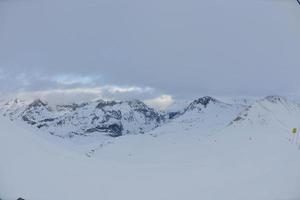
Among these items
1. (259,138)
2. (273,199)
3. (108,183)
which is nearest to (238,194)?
(273,199)

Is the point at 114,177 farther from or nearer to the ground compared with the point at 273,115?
nearer to the ground

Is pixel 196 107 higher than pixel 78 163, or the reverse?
pixel 196 107

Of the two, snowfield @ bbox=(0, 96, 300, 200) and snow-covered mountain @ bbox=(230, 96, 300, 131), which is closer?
snowfield @ bbox=(0, 96, 300, 200)

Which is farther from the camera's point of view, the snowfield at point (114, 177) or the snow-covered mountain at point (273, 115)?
the snow-covered mountain at point (273, 115)

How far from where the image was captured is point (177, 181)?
15820 mm

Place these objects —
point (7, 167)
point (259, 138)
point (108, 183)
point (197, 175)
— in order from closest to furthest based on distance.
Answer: point (7, 167), point (108, 183), point (197, 175), point (259, 138)

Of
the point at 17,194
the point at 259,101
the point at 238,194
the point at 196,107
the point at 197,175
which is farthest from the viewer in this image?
the point at 196,107

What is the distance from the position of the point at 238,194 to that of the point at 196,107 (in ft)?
598

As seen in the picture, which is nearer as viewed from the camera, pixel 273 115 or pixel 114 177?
pixel 114 177

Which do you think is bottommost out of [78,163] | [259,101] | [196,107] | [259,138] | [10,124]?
[78,163]

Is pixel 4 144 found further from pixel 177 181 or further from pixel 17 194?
pixel 177 181

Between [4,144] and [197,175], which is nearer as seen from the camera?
[4,144]

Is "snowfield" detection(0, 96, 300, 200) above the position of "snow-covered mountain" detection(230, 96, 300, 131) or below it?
below

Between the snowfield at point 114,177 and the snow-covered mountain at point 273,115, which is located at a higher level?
the snow-covered mountain at point 273,115
